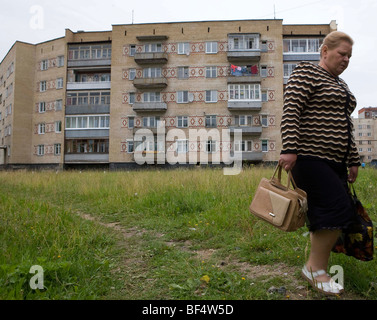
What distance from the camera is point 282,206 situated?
255cm

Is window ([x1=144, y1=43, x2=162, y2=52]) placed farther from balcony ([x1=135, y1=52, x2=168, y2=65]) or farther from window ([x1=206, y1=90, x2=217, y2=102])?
window ([x1=206, y1=90, x2=217, y2=102])

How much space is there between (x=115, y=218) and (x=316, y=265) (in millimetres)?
4542

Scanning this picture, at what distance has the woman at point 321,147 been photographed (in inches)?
98.6

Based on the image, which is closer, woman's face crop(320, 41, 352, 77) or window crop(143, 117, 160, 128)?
woman's face crop(320, 41, 352, 77)

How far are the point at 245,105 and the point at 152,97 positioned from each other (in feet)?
40.2

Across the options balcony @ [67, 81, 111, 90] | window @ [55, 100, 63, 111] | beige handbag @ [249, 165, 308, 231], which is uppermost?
balcony @ [67, 81, 111, 90]

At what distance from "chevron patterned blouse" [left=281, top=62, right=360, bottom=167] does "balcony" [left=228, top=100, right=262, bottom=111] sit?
35.3 metres

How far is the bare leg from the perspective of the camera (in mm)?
2559

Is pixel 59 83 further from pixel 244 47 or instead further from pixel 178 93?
pixel 244 47

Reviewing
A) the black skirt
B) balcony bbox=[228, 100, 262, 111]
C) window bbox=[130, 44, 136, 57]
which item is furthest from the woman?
window bbox=[130, 44, 136, 57]

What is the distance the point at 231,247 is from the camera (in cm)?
400

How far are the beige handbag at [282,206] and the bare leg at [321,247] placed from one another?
7.2 inches
